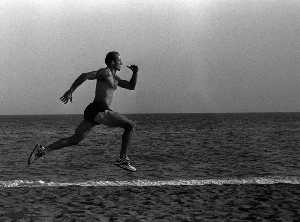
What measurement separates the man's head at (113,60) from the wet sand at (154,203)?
7.14 feet

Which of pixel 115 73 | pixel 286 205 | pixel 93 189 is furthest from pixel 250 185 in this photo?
pixel 115 73

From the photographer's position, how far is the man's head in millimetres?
8531

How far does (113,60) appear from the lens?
8531mm

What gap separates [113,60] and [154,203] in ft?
10.3

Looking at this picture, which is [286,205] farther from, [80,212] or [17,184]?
[17,184]

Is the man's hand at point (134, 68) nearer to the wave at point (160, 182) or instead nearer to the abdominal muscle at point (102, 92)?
the abdominal muscle at point (102, 92)

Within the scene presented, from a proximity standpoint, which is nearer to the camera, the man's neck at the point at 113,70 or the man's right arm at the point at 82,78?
the man's right arm at the point at 82,78

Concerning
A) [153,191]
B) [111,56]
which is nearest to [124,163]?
[111,56]

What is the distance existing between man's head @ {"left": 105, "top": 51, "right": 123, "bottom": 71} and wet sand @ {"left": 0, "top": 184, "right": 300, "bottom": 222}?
2.18m

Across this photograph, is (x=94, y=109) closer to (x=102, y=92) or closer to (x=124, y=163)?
(x=102, y=92)

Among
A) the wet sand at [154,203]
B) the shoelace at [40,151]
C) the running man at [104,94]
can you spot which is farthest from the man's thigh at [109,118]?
the wet sand at [154,203]

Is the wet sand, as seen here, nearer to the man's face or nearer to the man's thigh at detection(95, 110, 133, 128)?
the man's thigh at detection(95, 110, 133, 128)

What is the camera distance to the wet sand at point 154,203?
17.5 feet

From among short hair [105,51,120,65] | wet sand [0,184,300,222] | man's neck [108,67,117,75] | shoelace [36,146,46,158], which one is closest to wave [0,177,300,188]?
wet sand [0,184,300,222]
